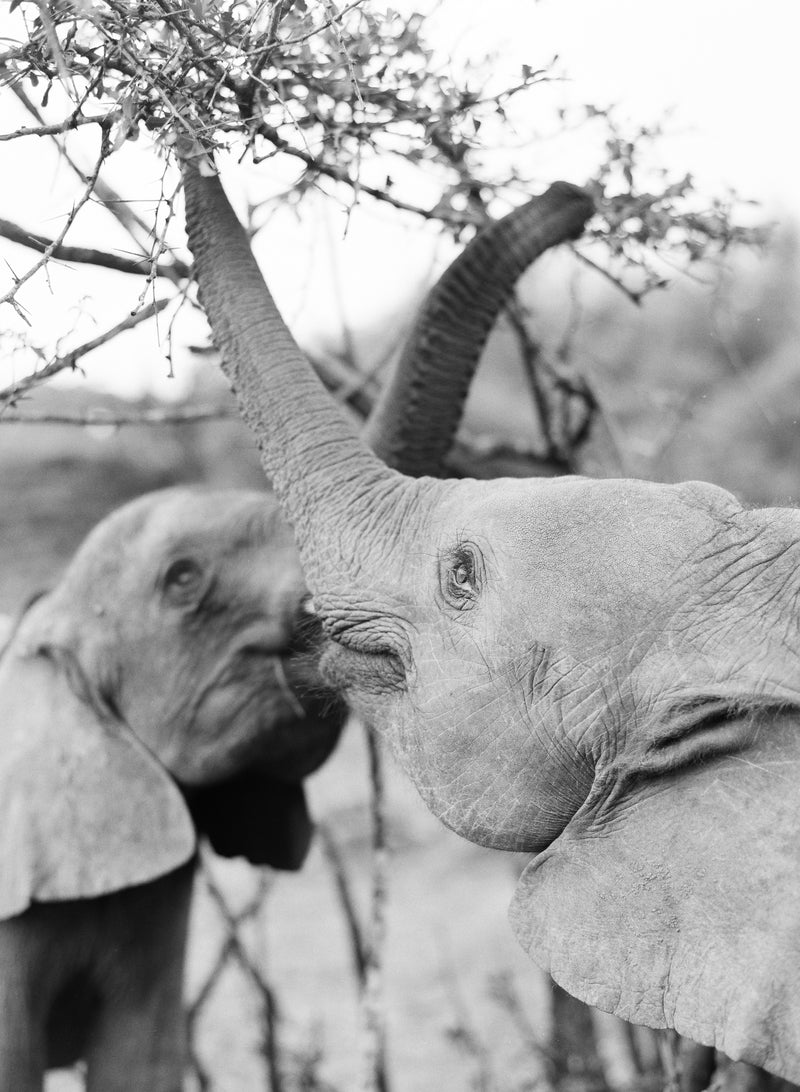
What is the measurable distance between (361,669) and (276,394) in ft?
1.84

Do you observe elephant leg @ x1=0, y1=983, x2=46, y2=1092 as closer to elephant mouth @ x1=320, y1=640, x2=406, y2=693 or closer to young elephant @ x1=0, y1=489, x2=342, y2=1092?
young elephant @ x1=0, y1=489, x2=342, y2=1092

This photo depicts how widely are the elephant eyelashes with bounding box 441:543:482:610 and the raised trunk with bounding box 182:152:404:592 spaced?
26 cm

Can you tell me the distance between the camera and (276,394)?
8.14 feet

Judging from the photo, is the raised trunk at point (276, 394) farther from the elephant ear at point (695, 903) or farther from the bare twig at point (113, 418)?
the elephant ear at point (695, 903)

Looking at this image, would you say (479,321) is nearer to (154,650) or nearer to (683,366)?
(154,650)

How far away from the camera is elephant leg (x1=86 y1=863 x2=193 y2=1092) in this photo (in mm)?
3410

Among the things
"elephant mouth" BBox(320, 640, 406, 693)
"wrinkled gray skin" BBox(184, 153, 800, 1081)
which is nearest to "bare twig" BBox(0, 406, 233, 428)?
"elephant mouth" BBox(320, 640, 406, 693)

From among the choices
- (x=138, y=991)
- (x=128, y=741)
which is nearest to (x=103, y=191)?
(x=128, y=741)

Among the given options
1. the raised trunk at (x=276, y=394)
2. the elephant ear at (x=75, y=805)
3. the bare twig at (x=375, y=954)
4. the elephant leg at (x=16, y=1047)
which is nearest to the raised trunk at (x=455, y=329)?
the raised trunk at (x=276, y=394)

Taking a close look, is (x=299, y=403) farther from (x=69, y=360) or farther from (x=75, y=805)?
(x=75, y=805)

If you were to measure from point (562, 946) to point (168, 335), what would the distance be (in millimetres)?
1136

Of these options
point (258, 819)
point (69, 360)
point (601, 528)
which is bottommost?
point (258, 819)

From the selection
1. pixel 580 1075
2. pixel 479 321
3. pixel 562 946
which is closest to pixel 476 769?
pixel 562 946

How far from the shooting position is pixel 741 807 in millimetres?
1757
